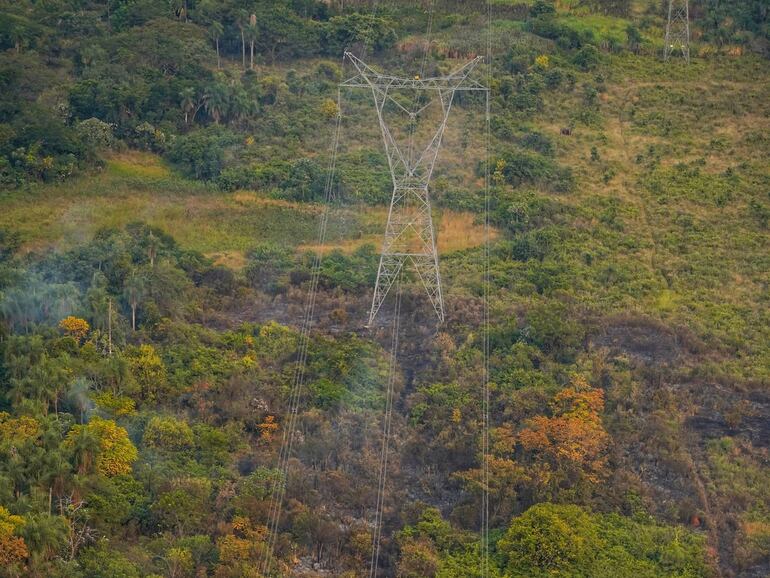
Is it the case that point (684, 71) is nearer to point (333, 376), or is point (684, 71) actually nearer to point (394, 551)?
point (333, 376)

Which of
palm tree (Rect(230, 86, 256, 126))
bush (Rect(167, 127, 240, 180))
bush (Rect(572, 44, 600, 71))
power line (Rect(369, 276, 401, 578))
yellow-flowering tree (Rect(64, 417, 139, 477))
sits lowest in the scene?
power line (Rect(369, 276, 401, 578))

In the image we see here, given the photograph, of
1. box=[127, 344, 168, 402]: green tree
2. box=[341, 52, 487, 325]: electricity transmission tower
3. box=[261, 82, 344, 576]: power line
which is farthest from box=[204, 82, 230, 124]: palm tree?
box=[127, 344, 168, 402]: green tree

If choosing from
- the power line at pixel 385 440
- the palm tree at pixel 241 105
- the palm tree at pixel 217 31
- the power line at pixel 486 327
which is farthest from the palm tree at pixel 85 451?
the palm tree at pixel 217 31

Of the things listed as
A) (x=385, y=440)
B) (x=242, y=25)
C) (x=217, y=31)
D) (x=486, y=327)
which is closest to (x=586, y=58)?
(x=242, y=25)

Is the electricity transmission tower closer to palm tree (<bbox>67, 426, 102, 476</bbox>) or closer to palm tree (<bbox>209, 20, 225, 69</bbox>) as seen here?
palm tree (<bbox>209, 20, 225, 69</bbox>)

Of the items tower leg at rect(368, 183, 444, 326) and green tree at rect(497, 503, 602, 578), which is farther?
tower leg at rect(368, 183, 444, 326)

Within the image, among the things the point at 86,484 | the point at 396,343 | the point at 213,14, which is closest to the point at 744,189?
the point at 396,343

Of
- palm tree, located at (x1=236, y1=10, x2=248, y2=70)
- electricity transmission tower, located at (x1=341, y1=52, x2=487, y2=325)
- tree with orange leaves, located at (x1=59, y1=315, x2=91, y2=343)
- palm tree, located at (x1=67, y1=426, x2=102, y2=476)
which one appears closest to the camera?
palm tree, located at (x1=67, y1=426, x2=102, y2=476)

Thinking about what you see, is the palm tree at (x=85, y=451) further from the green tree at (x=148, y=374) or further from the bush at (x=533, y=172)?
the bush at (x=533, y=172)
